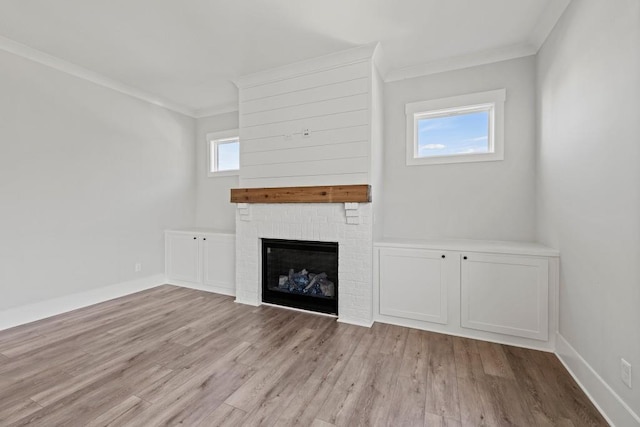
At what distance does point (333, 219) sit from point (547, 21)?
263 cm

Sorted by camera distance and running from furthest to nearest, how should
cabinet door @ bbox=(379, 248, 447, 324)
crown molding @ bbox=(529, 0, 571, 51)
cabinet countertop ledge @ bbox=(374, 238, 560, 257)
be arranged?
cabinet door @ bbox=(379, 248, 447, 324)
cabinet countertop ledge @ bbox=(374, 238, 560, 257)
crown molding @ bbox=(529, 0, 571, 51)

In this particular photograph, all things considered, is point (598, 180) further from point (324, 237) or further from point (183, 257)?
point (183, 257)

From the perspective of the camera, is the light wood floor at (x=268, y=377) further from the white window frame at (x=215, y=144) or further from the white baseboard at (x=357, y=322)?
the white window frame at (x=215, y=144)

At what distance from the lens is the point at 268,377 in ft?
6.72

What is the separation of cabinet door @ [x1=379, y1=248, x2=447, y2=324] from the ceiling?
216cm

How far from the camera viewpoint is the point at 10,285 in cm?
286

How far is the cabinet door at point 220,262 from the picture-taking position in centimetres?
396

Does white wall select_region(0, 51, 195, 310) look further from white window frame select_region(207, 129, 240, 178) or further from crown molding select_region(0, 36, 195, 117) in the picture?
white window frame select_region(207, 129, 240, 178)

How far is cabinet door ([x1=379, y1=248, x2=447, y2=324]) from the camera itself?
2814 millimetres

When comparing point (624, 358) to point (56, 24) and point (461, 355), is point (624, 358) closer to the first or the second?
point (461, 355)

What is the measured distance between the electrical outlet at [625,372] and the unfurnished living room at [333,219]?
1cm

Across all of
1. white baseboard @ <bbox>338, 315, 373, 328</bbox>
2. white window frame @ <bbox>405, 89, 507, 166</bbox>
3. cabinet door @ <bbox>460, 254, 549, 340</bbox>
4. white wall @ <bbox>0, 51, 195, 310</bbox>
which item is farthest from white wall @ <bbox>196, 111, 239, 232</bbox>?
cabinet door @ <bbox>460, 254, 549, 340</bbox>

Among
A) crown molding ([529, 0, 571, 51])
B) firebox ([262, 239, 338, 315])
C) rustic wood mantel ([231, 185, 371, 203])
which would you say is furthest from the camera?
firebox ([262, 239, 338, 315])

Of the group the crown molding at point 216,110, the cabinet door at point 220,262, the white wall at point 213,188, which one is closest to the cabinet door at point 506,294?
the cabinet door at point 220,262
